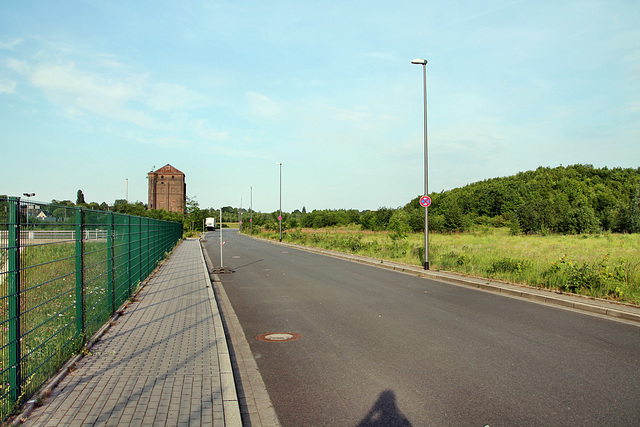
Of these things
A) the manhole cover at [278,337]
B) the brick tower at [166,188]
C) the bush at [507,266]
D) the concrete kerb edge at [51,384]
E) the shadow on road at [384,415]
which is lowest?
the manhole cover at [278,337]

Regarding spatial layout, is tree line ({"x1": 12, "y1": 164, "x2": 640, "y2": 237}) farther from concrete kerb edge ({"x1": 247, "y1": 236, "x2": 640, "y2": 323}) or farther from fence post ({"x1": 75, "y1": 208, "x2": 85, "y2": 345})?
fence post ({"x1": 75, "y1": 208, "x2": 85, "y2": 345})

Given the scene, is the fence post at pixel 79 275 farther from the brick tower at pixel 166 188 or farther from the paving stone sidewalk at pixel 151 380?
the brick tower at pixel 166 188

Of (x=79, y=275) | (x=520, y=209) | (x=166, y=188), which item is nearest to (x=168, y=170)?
(x=166, y=188)

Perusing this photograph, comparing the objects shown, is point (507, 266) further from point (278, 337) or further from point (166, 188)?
point (166, 188)

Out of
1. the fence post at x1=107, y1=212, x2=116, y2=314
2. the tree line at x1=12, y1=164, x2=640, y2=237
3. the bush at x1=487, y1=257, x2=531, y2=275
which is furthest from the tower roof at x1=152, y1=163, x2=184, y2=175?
the fence post at x1=107, y1=212, x2=116, y2=314

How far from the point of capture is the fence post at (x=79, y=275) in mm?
5996

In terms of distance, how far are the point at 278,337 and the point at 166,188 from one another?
4090 inches

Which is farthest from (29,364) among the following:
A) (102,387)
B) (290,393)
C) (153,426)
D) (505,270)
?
(505,270)

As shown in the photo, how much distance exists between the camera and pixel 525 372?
533 centimetres

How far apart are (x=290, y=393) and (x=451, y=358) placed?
239 centimetres

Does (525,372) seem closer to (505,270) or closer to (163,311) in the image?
(163,311)

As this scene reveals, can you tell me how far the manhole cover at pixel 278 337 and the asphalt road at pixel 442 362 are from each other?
0.15m

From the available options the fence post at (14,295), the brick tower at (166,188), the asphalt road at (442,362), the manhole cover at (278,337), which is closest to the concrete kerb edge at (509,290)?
the asphalt road at (442,362)

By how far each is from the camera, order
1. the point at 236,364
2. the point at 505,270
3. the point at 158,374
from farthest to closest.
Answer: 1. the point at 505,270
2. the point at 236,364
3. the point at 158,374
